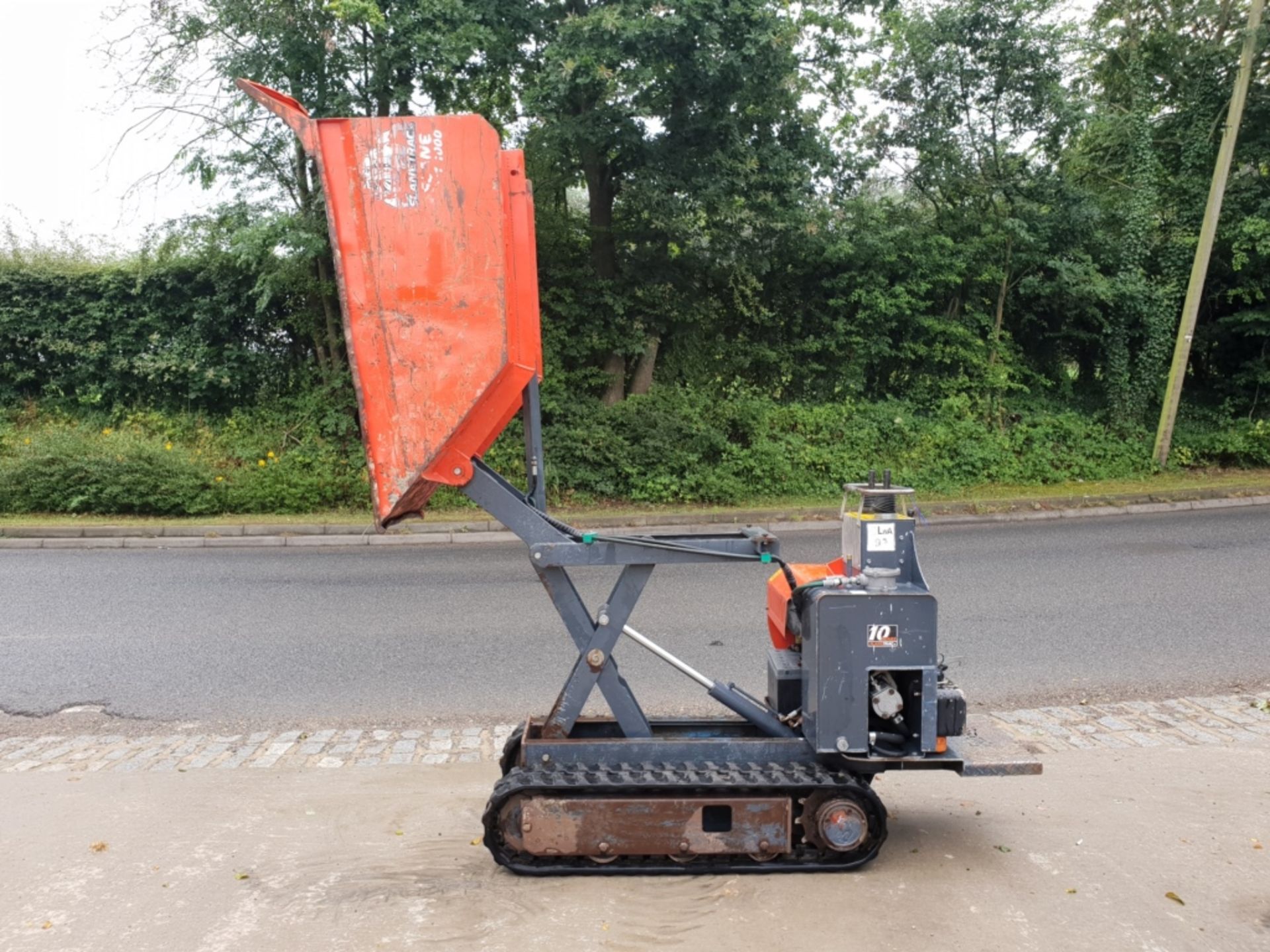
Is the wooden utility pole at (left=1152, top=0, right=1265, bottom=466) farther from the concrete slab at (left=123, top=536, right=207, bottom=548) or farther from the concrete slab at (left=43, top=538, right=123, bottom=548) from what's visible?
the concrete slab at (left=43, top=538, right=123, bottom=548)

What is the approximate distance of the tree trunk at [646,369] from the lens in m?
17.2

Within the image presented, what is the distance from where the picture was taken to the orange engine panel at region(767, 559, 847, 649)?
14.0ft

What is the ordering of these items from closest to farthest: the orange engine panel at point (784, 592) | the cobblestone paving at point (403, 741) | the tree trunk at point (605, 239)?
the orange engine panel at point (784, 592)
the cobblestone paving at point (403, 741)
the tree trunk at point (605, 239)

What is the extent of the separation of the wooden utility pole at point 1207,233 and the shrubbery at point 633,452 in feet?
1.95

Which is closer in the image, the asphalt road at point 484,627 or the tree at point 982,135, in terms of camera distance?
the asphalt road at point 484,627

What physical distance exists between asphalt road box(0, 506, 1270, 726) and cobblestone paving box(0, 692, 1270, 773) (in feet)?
0.88

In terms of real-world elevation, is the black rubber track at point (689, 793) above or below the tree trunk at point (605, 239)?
below

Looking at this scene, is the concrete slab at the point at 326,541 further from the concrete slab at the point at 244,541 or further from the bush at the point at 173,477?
the bush at the point at 173,477

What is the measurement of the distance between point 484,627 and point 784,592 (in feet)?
14.1

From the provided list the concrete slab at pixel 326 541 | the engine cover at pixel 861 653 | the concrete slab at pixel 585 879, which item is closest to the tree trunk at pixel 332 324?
the concrete slab at pixel 326 541

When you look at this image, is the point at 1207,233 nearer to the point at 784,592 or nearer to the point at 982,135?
the point at 982,135

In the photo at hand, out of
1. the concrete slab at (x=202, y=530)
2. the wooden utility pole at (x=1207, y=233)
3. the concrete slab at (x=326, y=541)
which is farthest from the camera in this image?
the wooden utility pole at (x=1207, y=233)

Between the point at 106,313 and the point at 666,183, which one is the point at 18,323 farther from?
the point at 666,183

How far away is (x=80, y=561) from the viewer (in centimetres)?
1134
